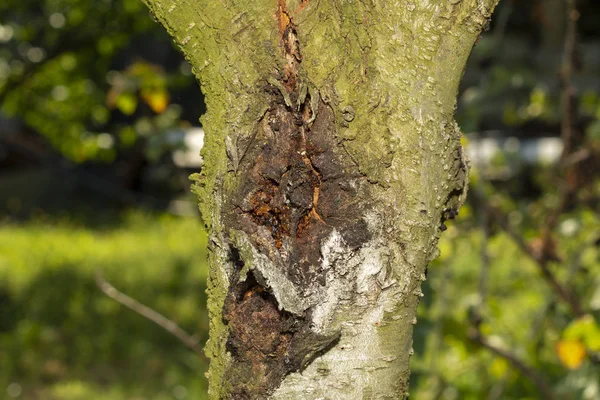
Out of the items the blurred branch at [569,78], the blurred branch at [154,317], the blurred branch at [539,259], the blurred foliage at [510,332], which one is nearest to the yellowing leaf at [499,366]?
the blurred foliage at [510,332]

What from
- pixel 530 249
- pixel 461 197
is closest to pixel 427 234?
pixel 461 197

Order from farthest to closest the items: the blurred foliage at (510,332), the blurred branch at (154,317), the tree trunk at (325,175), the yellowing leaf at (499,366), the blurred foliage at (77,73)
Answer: the blurred foliage at (77,73), the yellowing leaf at (499,366), the blurred foliage at (510,332), the blurred branch at (154,317), the tree trunk at (325,175)

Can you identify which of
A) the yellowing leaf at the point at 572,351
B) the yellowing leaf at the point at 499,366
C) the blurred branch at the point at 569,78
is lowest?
the yellowing leaf at the point at 572,351

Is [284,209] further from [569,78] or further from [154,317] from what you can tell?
[569,78]

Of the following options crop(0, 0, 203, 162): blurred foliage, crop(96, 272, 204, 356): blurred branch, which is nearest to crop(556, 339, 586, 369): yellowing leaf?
crop(96, 272, 204, 356): blurred branch

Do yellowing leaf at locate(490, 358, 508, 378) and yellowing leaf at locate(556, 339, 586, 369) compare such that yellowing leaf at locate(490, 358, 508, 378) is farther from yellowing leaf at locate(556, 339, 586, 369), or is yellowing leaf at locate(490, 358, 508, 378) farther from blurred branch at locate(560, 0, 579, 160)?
blurred branch at locate(560, 0, 579, 160)

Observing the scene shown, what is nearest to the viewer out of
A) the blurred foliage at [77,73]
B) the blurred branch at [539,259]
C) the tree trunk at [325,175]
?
the tree trunk at [325,175]

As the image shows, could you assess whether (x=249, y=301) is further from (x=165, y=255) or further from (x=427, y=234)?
(x=165, y=255)

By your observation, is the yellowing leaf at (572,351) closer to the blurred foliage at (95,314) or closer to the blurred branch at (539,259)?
the blurred branch at (539,259)
